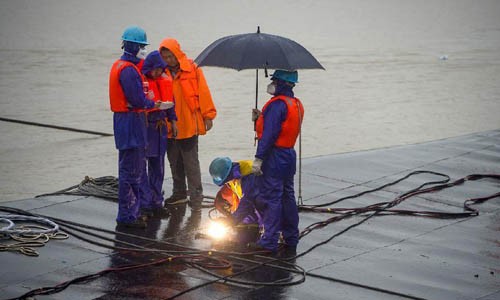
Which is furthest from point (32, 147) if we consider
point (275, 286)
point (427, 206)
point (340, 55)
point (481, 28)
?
point (481, 28)

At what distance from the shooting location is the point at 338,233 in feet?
31.9

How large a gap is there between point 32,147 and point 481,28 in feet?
94.2

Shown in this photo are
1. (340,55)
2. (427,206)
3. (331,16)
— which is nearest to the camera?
(427,206)

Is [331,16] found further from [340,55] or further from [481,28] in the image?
[340,55]

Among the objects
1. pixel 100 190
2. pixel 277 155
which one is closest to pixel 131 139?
pixel 277 155

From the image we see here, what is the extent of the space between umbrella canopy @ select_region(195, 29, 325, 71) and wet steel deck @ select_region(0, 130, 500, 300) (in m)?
1.76

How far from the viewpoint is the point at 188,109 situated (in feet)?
32.6

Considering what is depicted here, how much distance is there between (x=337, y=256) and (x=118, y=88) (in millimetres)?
2632

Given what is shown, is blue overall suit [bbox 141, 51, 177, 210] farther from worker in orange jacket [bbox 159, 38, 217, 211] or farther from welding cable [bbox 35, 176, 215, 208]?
welding cable [bbox 35, 176, 215, 208]

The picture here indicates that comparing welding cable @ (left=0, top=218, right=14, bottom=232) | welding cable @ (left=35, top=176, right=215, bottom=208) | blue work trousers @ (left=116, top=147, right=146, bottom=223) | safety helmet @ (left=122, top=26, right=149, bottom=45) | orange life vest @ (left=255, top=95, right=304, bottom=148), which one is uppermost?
safety helmet @ (left=122, top=26, right=149, bottom=45)

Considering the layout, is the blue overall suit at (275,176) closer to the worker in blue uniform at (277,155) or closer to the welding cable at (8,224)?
the worker in blue uniform at (277,155)

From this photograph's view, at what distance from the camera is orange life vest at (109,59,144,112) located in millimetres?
9094

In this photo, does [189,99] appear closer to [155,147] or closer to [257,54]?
[155,147]

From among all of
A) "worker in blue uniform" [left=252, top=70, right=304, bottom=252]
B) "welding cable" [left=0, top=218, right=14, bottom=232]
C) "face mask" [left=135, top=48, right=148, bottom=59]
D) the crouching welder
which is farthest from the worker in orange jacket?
"welding cable" [left=0, top=218, right=14, bottom=232]
